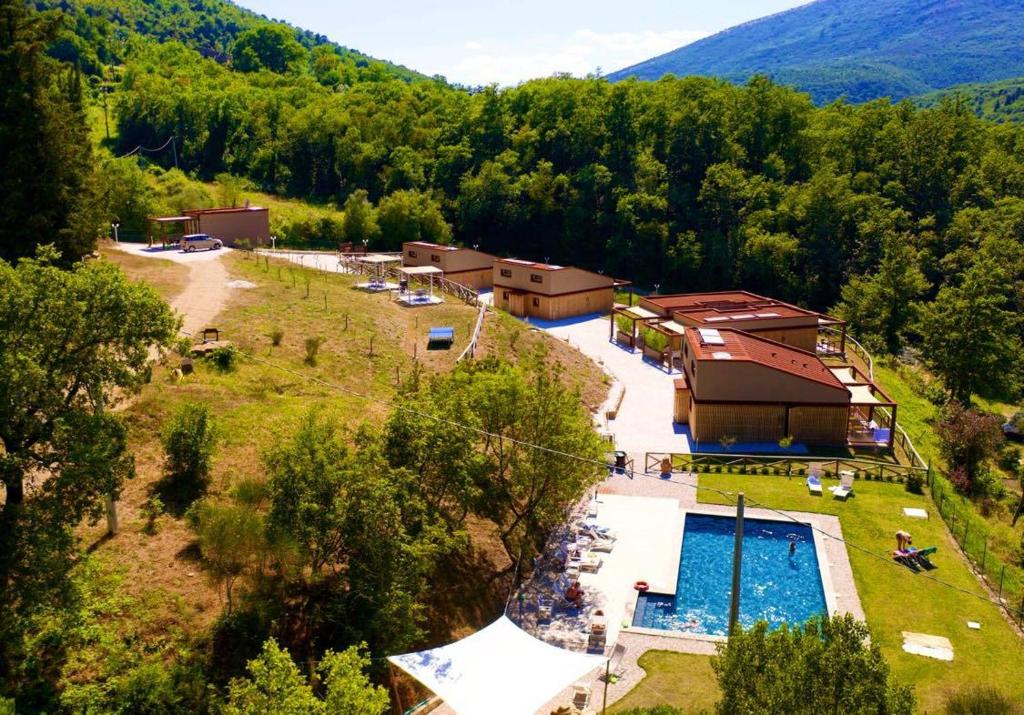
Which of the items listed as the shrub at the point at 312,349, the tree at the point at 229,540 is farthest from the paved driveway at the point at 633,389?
the tree at the point at 229,540

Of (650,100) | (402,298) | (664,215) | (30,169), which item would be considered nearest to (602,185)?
(664,215)

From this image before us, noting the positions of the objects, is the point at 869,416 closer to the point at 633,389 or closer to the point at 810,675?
the point at 633,389

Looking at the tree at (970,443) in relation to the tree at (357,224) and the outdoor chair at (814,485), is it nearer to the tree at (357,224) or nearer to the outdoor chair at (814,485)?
the outdoor chair at (814,485)

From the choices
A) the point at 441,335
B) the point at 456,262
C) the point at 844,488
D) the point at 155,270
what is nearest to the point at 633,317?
the point at 441,335

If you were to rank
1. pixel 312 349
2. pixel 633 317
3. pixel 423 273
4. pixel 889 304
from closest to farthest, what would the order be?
pixel 312 349, pixel 633 317, pixel 423 273, pixel 889 304

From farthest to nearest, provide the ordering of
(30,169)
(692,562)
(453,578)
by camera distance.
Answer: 1. (30,169)
2. (692,562)
3. (453,578)

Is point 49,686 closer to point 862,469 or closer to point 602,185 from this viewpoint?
point 862,469

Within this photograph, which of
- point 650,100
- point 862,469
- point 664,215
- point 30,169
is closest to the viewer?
point 30,169

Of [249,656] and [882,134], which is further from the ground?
[882,134]
